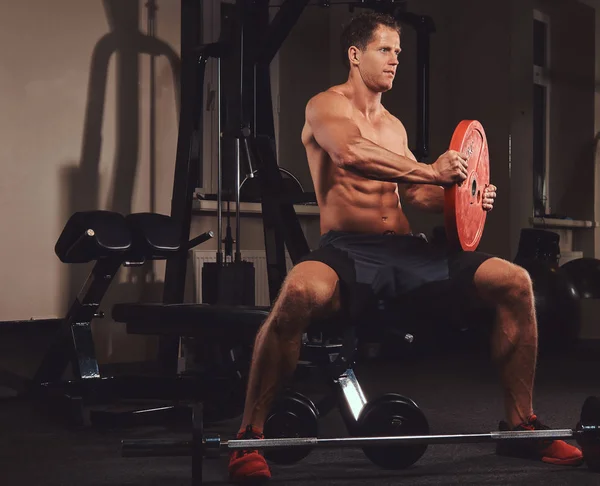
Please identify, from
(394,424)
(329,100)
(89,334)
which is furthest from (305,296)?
(89,334)

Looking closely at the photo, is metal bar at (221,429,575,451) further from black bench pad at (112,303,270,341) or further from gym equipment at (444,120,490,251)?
black bench pad at (112,303,270,341)

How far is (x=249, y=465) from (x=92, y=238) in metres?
1.23

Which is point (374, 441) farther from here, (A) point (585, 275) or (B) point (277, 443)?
(A) point (585, 275)

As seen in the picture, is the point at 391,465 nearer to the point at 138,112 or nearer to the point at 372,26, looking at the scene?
the point at 372,26

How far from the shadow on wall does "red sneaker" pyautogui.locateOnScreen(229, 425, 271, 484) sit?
207 centimetres

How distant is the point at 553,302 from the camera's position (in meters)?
5.05

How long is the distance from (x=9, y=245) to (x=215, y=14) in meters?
1.75

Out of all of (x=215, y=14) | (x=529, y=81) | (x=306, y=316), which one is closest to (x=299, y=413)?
(x=306, y=316)

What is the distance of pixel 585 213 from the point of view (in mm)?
6680

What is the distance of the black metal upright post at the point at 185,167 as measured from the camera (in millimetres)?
3680

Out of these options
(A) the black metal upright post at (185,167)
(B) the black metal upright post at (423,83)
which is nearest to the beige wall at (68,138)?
(A) the black metal upright post at (185,167)

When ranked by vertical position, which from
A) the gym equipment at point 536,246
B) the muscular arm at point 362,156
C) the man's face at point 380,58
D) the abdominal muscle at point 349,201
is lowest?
the gym equipment at point 536,246

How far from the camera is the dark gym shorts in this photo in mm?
2158

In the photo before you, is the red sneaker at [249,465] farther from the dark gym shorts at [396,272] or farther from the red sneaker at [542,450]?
the red sneaker at [542,450]
